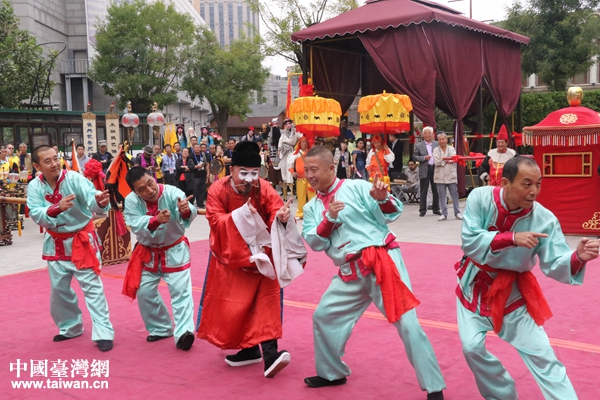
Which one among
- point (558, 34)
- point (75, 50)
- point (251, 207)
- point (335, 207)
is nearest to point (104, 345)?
point (251, 207)

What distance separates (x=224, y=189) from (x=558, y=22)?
27.8 m

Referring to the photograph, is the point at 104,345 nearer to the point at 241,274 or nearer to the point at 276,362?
the point at 241,274

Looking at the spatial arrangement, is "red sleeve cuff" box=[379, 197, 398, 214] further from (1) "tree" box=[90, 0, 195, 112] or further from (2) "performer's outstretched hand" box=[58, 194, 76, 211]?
(1) "tree" box=[90, 0, 195, 112]

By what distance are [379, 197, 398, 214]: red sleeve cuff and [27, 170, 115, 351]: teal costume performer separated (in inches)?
82.5

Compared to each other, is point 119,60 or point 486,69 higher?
point 119,60

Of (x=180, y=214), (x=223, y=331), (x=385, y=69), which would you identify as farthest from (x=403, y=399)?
(x=385, y=69)

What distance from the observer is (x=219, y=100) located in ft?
119

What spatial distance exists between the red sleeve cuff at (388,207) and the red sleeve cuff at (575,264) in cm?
92

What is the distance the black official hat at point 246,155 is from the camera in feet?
12.4

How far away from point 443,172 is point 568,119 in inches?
98.7

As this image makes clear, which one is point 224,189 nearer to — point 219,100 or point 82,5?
point 219,100

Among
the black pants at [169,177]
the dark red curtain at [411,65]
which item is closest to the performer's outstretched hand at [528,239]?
the dark red curtain at [411,65]

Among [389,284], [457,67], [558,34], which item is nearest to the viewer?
[389,284]

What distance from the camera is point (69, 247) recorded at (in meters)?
4.53
